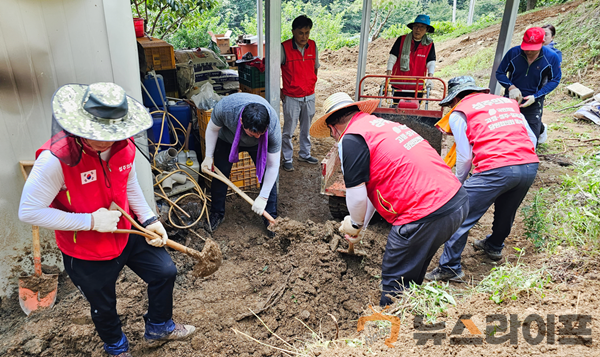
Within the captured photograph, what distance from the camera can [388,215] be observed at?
8.96 ft

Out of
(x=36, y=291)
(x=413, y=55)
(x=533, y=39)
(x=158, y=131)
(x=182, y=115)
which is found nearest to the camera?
(x=36, y=291)

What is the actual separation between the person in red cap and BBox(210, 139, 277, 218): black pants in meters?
3.59

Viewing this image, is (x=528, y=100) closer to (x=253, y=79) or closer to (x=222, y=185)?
(x=253, y=79)

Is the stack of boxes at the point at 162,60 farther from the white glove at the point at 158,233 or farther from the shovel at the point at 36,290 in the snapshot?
the white glove at the point at 158,233

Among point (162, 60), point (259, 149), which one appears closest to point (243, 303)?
point (259, 149)

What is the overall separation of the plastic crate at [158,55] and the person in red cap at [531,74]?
4937mm

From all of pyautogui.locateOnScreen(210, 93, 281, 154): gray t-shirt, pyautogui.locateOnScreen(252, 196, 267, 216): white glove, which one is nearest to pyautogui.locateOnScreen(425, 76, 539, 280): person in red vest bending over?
pyautogui.locateOnScreen(210, 93, 281, 154): gray t-shirt

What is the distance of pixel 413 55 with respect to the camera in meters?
6.48

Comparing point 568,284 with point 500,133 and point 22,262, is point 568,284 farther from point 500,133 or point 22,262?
point 22,262

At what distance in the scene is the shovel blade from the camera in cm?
320

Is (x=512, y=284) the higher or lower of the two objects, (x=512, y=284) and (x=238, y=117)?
the lower

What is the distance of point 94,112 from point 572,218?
3913 millimetres

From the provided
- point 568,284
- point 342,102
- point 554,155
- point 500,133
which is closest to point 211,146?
point 342,102

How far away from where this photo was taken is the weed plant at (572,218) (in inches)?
123
